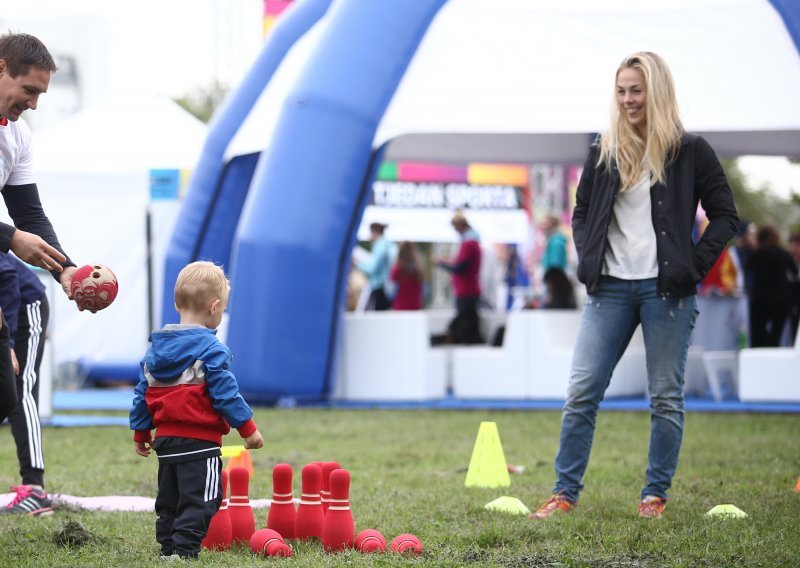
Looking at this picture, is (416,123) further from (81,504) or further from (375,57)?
(81,504)

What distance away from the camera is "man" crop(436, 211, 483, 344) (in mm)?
13312

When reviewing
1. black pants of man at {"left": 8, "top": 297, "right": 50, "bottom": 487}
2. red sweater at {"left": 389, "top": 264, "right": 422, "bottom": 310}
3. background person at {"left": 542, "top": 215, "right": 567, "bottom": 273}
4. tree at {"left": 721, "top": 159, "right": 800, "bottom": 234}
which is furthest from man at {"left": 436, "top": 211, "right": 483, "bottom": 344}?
tree at {"left": 721, "top": 159, "right": 800, "bottom": 234}

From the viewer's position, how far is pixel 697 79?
10742 millimetres

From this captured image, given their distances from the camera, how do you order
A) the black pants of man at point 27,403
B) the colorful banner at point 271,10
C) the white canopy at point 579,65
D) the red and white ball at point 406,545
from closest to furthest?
the red and white ball at point 406,545 < the black pants of man at point 27,403 < the white canopy at point 579,65 < the colorful banner at point 271,10

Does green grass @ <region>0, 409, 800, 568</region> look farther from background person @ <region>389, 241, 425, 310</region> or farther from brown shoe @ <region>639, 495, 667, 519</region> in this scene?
background person @ <region>389, 241, 425, 310</region>

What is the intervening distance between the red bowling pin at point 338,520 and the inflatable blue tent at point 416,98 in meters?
6.54

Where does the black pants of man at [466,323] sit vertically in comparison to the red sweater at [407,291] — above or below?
below

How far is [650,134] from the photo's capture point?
201 inches

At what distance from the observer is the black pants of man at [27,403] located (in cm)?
538

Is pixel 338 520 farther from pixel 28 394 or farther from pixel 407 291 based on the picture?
pixel 407 291

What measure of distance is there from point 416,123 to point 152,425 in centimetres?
724

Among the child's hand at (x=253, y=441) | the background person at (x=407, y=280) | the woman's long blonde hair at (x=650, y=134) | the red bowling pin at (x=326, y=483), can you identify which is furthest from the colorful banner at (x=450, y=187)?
the child's hand at (x=253, y=441)

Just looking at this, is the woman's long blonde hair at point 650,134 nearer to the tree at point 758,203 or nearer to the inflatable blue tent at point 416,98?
Result: the inflatable blue tent at point 416,98

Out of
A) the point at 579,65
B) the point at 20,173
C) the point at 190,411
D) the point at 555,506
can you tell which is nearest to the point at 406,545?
the point at 190,411
